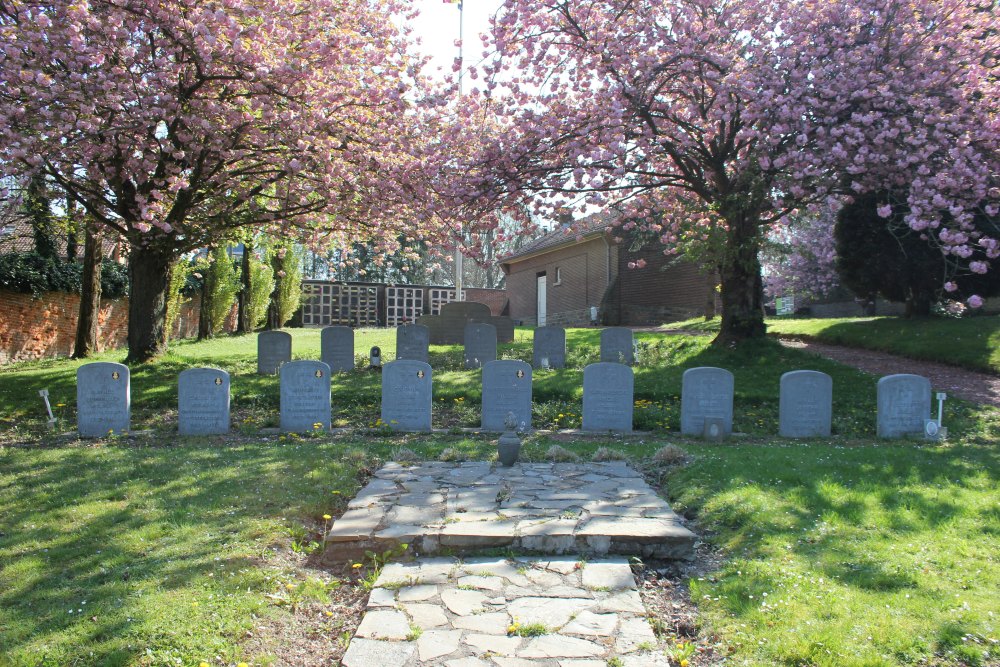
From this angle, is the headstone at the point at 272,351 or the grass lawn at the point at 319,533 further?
the headstone at the point at 272,351

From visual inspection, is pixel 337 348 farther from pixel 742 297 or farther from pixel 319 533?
pixel 319 533

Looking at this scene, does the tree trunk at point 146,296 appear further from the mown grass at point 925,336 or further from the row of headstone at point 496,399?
the mown grass at point 925,336

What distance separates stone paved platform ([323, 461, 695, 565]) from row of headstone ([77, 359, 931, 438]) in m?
2.82

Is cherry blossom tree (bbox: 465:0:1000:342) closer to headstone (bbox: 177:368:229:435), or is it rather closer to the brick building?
Answer: headstone (bbox: 177:368:229:435)

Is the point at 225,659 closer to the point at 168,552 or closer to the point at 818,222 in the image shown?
the point at 168,552

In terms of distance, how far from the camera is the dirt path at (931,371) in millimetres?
12383

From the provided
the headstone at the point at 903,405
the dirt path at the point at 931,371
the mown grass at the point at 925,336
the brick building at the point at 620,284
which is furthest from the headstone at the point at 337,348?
the brick building at the point at 620,284

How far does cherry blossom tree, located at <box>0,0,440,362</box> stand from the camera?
9.75m

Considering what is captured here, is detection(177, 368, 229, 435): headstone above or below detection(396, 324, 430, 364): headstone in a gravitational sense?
below

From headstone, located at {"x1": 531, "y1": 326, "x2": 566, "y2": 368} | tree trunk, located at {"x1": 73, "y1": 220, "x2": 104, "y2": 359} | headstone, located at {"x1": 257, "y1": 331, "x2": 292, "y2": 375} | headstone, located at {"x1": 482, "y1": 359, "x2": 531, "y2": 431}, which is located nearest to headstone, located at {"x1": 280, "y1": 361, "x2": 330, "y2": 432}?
headstone, located at {"x1": 482, "y1": 359, "x2": 531, "y2": 431}

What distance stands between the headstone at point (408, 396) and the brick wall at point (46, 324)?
40.3ft

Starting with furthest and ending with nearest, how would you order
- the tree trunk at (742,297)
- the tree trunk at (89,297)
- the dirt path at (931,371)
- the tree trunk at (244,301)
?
the tree trunk at (244,301)
the tree trunk at (89,297)
the tree trunk at (742,297)
the dirt path at (931,371)

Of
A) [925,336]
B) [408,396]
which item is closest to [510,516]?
[408,396]

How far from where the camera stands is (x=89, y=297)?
16.6 m
